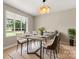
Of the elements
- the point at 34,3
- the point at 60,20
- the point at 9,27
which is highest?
the point at 34,3

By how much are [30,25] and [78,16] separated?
642 cm

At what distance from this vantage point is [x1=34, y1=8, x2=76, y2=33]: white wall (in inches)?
236

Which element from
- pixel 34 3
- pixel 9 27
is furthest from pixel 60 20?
pixel 9 27

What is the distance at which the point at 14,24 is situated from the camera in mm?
5363

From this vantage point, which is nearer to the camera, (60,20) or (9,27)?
(9,27)

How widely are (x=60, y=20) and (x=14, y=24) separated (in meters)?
3.25

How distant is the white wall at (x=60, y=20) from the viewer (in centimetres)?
599

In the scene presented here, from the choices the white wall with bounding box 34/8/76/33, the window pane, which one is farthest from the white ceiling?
the white wall with bounding box 34/8/76/33

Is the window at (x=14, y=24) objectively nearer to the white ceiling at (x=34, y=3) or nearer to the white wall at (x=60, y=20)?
the white ceiling at (x=34, y=3)

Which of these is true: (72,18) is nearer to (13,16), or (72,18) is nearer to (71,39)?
(71,39)

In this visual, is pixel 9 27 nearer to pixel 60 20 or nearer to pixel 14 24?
pixel 14 24

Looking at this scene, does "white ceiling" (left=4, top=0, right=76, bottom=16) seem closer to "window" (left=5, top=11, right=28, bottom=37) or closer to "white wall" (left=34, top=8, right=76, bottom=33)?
"window" (left=5, top=11, right=28, bottom=37)

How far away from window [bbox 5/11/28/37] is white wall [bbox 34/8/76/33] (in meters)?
1.45

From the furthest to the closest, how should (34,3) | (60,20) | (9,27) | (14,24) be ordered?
(60,20), (14,24), (9,27), (34,3)
